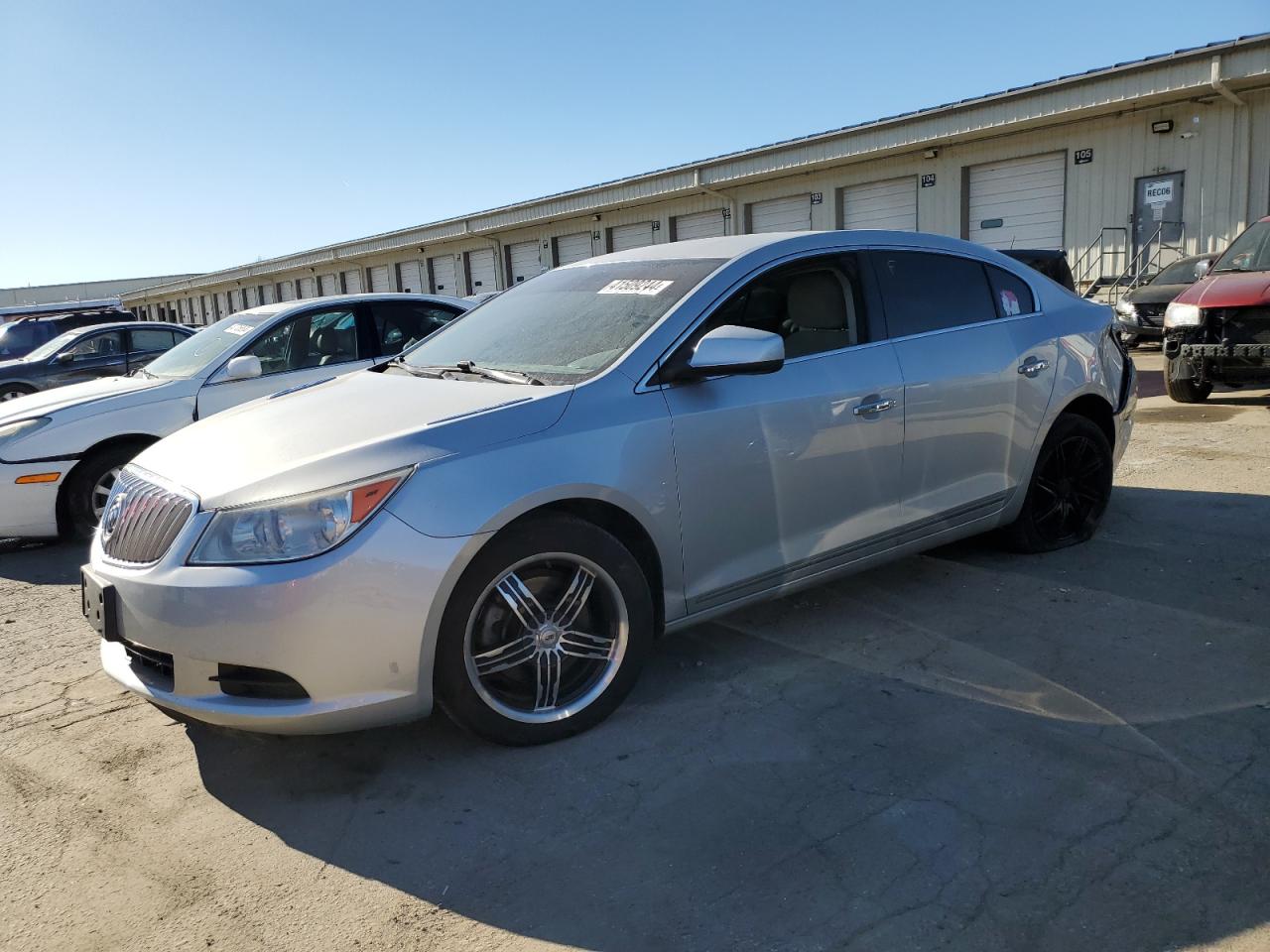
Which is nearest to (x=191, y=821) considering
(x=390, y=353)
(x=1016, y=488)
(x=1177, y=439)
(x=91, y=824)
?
(x=91, y=824)

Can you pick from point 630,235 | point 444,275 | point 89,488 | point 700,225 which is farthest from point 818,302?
point 444,275

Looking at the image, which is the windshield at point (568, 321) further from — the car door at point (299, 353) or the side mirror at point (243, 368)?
the car door at point (299, 353)

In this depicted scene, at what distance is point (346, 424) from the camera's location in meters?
3.21

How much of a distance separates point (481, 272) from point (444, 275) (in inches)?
109

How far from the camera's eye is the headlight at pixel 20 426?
609cm

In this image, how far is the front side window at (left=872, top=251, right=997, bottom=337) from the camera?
4.16 meters

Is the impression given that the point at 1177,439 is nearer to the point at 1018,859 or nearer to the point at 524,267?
the point at 1018,859

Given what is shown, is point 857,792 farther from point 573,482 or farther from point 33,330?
point 33,330

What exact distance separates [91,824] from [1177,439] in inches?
317

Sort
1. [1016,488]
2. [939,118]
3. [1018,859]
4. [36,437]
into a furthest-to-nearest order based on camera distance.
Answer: [939,118]
[36,437]
[1016,488]
[1018,859]

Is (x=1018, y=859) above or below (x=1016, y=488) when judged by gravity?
below

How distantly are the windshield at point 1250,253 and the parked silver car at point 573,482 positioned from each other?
5723mm

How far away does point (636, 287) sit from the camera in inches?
152

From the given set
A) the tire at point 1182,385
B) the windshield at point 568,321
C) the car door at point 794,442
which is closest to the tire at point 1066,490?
the car door at point 794,442
